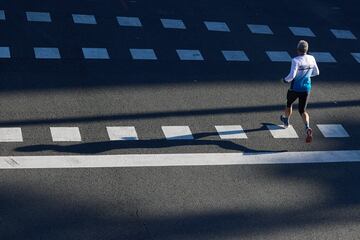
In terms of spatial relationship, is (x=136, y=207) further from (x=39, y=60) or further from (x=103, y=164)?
(x=39, y=60)

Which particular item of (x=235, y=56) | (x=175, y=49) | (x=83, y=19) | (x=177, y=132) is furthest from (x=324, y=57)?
(x=83, y=19)

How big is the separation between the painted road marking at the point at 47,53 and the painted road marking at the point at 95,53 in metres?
0.66

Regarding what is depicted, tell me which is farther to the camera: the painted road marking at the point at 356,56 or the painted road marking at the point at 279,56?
the painted road marking at the point at 356,56

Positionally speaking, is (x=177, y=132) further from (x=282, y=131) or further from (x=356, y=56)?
(x=356, y=56)

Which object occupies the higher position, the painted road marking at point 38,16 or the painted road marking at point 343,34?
the painted road marking at point 38,16

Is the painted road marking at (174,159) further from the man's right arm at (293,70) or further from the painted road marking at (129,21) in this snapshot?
the painted road marking at (129,21)

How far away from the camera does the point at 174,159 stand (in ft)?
50.0

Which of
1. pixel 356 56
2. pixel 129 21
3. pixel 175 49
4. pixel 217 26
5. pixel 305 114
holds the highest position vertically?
pixel 129 21

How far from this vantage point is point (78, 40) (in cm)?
2016

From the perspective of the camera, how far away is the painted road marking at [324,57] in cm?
2075

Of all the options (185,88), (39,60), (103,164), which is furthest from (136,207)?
(39,60)

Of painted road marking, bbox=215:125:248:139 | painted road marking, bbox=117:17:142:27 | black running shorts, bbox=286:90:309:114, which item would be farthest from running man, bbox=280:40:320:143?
painted road marking, bbox=117:17:142:27

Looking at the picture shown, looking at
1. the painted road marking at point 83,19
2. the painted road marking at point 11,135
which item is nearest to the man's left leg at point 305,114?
the painted road marking at point 11,135

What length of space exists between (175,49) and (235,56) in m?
1.50
